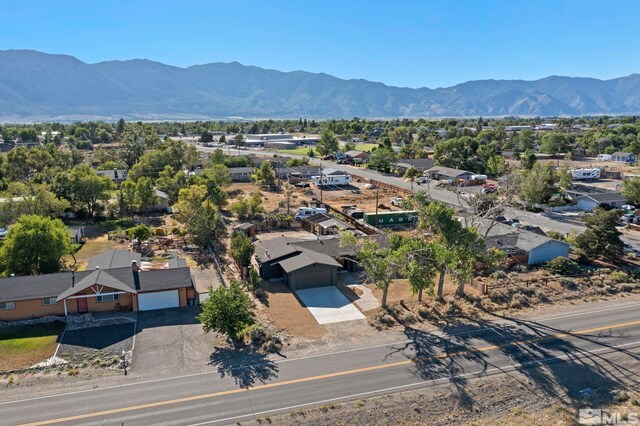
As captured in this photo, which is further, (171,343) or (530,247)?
(530,247)

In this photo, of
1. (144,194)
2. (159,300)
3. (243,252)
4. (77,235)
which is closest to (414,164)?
(144,194)

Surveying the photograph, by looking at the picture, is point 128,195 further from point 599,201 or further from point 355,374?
point 599,201

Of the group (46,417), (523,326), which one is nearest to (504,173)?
(523,326)

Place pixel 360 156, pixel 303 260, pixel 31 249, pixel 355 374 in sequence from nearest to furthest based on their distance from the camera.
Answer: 1. pixel 355 374
2. pixel 31 249
3. pixel 303 260
4. pixel 360 156

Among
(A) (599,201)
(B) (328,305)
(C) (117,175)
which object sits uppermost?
(C) (117,175)

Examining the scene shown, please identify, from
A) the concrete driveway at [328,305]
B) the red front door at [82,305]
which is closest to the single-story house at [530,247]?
the concrete driveway at [328,305]

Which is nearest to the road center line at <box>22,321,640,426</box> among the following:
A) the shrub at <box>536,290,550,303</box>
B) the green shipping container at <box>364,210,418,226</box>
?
the shrub at <box>536,290,550,303</box>

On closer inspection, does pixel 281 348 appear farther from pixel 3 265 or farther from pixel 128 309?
pixel 3 265

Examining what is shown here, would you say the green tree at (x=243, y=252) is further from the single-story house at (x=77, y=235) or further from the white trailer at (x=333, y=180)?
the white trailer at (x=333, y=180)

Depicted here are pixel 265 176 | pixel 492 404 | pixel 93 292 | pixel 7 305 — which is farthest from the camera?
pixel 265 176

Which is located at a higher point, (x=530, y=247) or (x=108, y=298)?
(x=530, y=247)
